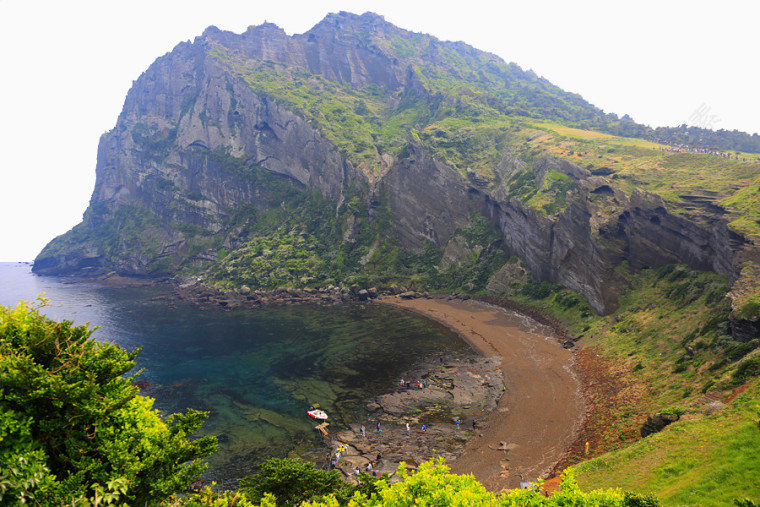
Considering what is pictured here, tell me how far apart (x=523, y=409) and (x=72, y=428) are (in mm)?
45460

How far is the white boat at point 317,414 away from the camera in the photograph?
46.7m

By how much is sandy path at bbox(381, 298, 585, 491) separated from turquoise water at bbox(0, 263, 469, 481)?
375 inches

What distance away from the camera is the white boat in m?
46.7

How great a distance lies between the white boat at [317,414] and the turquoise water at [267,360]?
39.1 inches

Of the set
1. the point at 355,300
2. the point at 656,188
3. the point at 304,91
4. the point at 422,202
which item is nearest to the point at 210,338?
the point at 355,300

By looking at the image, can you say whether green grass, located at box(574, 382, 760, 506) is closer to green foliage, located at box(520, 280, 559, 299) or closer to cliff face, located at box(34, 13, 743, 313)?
cliff face, located at box(34, 13, 743, 313)

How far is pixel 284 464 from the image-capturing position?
23109 mm

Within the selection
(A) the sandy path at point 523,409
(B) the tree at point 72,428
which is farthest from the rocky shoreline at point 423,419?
(B) the tree at point 72,428

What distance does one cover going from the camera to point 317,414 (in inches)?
1854

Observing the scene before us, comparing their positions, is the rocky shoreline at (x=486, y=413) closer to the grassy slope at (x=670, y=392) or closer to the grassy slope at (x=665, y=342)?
the grassy slope at (x=670, y=392)

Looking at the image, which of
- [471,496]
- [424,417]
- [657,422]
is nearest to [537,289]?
[424,417]

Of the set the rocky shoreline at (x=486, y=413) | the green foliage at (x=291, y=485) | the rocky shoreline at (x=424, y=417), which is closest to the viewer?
the green foliage at (x=291, y=485)

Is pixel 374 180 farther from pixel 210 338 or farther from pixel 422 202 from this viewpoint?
pixel 210 338

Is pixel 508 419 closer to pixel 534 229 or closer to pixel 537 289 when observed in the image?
pixel 537 289
